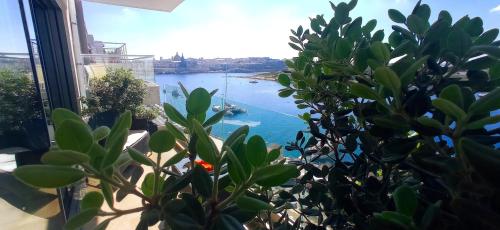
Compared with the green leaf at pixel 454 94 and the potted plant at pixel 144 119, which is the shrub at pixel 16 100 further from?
the potted plant at pixel 144 119

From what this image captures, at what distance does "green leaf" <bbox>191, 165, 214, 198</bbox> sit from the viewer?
1.20 feet

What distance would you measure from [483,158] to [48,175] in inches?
18.0

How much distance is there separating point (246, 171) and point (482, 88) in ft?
1.54

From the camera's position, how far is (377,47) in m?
0.44

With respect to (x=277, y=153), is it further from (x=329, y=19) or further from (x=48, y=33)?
(x=48, y=33)

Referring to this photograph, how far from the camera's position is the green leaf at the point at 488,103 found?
287 millimetres

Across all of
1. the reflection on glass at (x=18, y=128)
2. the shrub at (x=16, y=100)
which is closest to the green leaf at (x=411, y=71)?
the reflection on glass at (x=18, y=128)

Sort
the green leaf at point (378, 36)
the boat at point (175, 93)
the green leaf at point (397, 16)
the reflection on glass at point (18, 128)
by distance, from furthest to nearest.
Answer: the boat at point (175, 93) → the reflection on glass at point (18, 128) → the green leaf at point (378, 36) → the green leaf at point (397, 16)

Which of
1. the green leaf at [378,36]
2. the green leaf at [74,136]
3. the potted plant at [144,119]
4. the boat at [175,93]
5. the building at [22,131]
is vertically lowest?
the potted plant at [144,119]

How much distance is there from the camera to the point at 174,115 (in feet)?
1.46

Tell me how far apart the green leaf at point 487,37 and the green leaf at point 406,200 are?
1.18ft

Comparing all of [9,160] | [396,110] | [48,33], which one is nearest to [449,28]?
[396,110]

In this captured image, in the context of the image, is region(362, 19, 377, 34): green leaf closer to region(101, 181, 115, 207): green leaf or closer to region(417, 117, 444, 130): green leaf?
region(417, 117, 444, 130): green leaf

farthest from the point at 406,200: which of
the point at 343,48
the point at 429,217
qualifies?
the point at 343,48
